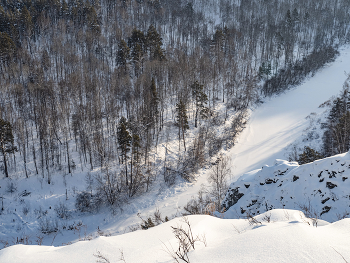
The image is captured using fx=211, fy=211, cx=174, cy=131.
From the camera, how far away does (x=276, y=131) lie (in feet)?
138

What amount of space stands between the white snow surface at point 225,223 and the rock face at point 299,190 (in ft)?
6.03

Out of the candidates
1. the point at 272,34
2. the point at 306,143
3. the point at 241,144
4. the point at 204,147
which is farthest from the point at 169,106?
the point at 272,34

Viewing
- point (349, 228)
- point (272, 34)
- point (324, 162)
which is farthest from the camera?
point (272, 34)

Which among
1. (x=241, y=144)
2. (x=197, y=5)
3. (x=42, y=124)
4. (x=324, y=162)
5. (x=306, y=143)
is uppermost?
(x=197, y=5)

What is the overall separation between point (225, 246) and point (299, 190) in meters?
8.27

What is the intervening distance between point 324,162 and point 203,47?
70.1m

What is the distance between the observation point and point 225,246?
4254 mm

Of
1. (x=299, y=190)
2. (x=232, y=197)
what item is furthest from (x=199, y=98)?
(x=299, y=190)

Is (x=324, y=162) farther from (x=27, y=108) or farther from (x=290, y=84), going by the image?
(x=290, y=84)

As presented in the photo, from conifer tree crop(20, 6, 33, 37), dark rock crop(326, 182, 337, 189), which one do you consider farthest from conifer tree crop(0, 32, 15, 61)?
dark rock crop(326, 182, 337, 189)

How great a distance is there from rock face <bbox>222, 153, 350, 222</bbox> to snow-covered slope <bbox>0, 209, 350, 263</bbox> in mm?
4021

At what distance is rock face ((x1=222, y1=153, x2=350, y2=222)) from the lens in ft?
29.8

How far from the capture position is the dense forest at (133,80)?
31.7 m

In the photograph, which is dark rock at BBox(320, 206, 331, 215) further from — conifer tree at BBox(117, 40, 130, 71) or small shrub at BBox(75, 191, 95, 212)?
conifer tree at BBox(117, 40, 130, 71)
